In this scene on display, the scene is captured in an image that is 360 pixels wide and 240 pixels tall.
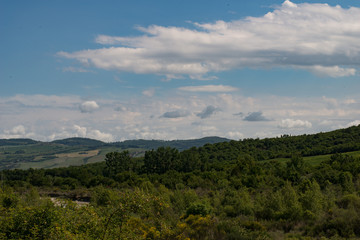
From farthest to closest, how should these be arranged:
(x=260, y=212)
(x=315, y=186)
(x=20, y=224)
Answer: (x=315, y=186), (x=260, y=212), (x=20, y=224)

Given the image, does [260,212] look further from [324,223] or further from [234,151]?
[234,151]

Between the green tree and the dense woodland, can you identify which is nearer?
the dense woodland

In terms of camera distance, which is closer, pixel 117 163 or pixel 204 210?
pixel 204 210

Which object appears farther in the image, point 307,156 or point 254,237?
point 307,156

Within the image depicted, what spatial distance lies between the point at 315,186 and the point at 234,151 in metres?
120

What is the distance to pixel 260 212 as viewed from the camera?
43844mm

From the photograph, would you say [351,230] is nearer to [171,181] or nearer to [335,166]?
[335,166]

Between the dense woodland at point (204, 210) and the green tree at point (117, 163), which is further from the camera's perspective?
the green tree at point (117, 163)

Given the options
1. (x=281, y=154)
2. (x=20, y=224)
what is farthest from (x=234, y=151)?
(x=20, y=224)

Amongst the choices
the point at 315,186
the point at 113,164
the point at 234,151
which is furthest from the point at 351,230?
the point at 234,151

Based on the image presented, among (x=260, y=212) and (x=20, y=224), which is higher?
(x=20, y=224)

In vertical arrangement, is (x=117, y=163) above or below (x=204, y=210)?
below

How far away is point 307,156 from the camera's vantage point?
133750 millimetres

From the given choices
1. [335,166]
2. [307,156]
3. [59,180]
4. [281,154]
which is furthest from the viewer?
[281,154]
